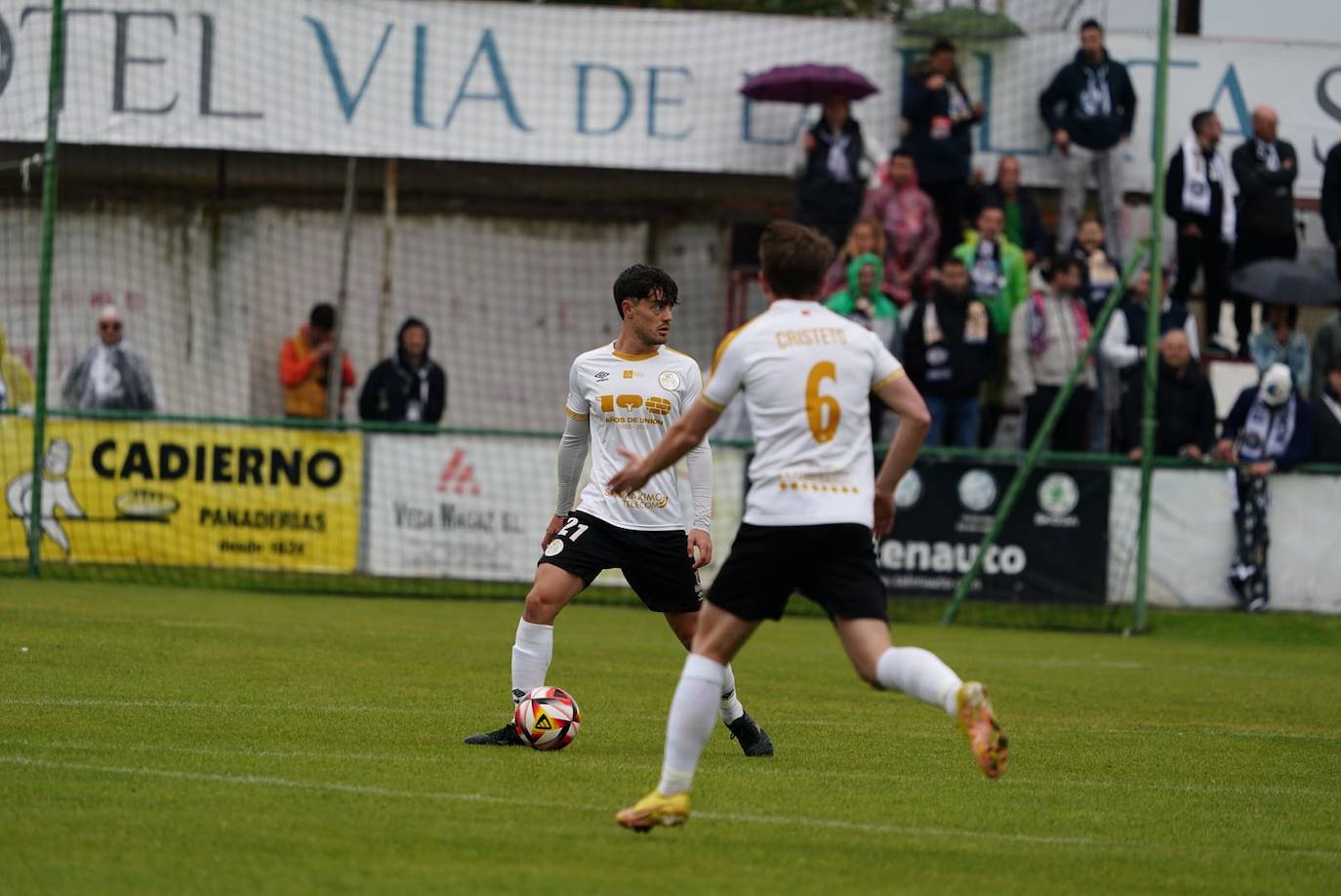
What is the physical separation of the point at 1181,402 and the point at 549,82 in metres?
7.54

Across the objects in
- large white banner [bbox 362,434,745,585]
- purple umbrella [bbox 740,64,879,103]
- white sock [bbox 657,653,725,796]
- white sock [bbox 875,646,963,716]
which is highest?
purple umbrella [bbox 740,64,879,103]

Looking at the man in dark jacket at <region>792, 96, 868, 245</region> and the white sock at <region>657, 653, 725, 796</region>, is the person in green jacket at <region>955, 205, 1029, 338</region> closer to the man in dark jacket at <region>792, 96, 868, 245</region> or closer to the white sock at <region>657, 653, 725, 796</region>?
the man in dark jacket at <region>792, 96, 868, 245</region>

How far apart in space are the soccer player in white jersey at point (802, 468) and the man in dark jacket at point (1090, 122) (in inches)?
592

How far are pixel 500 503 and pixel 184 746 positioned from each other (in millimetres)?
11061

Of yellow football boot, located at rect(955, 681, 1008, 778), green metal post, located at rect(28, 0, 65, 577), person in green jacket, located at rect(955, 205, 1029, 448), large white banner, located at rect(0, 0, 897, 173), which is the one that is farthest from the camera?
large white banner, located at rect(0, 0, 897, 173)

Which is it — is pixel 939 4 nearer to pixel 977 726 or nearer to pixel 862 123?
pixel 862 123

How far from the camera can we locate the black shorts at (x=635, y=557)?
942cm

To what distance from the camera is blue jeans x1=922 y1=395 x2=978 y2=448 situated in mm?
19859

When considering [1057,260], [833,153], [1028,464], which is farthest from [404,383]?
[1057,260]

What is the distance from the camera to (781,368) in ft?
22.8

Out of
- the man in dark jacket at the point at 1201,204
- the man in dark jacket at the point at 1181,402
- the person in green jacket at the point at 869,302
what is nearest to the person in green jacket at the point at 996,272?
the person in green jacket at the point at 869,302

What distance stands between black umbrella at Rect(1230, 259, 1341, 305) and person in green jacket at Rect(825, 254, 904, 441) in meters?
3.83

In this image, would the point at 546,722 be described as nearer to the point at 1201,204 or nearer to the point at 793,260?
the point at 793,260

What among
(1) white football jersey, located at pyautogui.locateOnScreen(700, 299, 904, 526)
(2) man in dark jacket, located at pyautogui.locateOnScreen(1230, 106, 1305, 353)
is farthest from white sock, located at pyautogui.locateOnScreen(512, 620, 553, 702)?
(2) man in dark jacket, located at pyautogui.locateOnScreen(1230, 106, 1305, 353)
